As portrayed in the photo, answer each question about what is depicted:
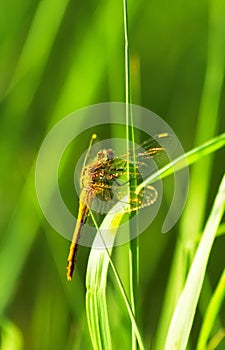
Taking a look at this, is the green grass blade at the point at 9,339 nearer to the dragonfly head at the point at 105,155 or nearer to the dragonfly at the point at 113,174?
the dragonfly at the point at 113,174

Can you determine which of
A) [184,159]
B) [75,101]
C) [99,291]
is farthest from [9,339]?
[75,101]

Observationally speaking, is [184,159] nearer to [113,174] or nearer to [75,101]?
[113,174]

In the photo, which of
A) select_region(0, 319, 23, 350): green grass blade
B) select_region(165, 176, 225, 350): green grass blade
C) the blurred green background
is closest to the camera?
select_region(165, 176, 225, 350): green grass blade

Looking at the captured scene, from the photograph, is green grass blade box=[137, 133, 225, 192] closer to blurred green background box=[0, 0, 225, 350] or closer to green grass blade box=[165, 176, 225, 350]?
green grass blade box=[165, 176, 225, 350]

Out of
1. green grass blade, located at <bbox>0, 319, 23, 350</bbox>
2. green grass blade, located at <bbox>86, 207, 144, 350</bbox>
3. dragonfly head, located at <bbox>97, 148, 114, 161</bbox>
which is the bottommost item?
green grass blade, located at <bbox>0, 319, 23, 350</bbox>

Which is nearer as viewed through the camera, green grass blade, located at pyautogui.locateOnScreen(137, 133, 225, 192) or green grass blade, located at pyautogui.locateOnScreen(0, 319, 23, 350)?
green grass blade, located at pyautogui.locateOnScreen(137, 133, 225, 192)

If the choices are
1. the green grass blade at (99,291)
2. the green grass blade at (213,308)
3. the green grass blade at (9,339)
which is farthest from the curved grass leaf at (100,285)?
the green grass blade at (9,339)

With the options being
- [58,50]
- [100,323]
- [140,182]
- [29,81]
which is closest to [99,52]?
[29,81]

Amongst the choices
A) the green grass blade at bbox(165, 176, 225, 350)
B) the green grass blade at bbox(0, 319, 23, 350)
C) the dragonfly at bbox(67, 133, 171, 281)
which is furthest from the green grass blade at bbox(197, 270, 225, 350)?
the green grass blade at bbox(0, 319, 23, 350)
